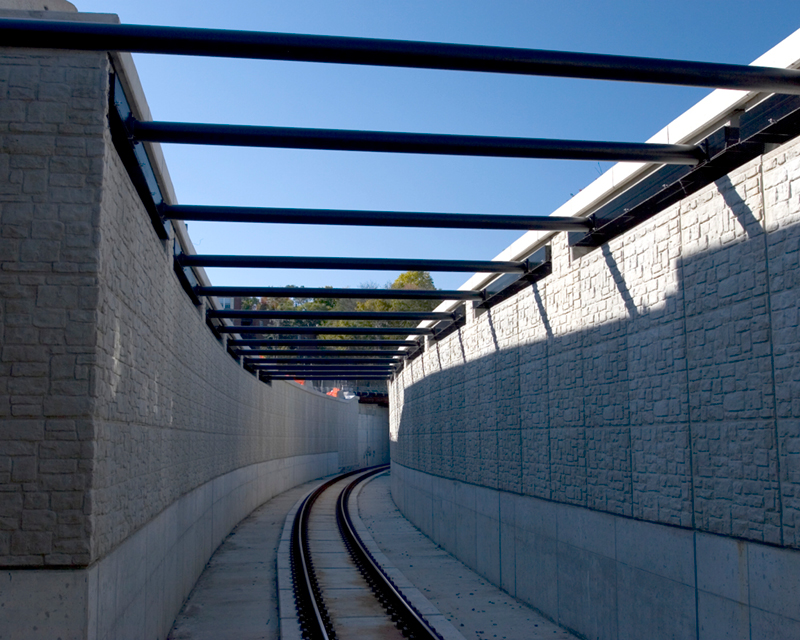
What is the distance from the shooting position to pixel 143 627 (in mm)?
7910

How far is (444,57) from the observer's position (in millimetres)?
6363

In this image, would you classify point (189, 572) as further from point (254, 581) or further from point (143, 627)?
point (143, 627)

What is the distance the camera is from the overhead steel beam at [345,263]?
1196 cm

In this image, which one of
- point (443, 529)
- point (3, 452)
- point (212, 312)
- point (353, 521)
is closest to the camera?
point (3, 452)

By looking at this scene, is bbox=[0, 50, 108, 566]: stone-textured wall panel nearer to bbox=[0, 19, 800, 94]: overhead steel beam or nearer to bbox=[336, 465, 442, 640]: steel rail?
bbox=[0, 19, 800, 94]: overhead steel beam

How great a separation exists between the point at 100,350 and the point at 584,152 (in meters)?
5.08

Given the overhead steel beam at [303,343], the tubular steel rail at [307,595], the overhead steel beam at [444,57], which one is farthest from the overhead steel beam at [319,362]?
the overhead steel beam at [444,57]

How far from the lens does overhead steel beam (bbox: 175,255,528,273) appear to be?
12.0 m

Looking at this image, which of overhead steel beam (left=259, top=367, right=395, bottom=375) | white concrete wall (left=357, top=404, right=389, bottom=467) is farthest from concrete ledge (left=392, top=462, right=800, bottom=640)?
white concrete wall (left=357, top=404, right=389, bottom=467)

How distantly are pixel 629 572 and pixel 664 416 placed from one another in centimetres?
186

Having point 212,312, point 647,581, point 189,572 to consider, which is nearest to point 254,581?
point 189,572

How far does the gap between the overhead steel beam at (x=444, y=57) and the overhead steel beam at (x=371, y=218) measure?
11.5 feet

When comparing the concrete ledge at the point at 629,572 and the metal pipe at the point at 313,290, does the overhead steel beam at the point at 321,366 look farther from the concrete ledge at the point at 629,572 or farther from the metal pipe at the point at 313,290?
the concrete ledge at the point at 629,572

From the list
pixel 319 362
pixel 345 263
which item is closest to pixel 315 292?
pixel 345 263
